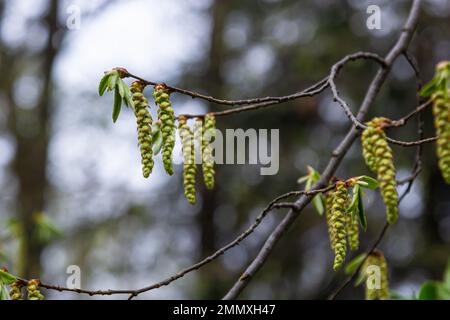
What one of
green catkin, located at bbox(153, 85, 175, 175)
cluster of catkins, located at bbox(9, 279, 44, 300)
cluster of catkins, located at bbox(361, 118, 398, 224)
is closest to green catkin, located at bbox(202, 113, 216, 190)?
green catkin, located at bbox(153, 85, 175, 175)

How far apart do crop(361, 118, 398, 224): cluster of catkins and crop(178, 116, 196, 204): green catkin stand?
56cm

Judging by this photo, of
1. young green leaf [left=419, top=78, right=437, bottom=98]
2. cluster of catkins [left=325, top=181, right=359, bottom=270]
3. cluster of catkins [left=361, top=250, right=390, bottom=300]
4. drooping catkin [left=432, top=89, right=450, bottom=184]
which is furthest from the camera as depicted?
cluster of catkins [left=361, top=250, right=390, bottom=300]

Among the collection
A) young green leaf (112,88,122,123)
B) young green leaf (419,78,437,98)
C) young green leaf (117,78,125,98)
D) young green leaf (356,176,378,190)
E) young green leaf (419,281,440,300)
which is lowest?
young green leaf (419,281,440,300)

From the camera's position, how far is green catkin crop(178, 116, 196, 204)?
6.37 feet

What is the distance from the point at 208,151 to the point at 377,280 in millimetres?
1090

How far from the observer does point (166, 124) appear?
6.24 feet

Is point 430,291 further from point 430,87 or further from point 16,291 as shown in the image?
point 16,291

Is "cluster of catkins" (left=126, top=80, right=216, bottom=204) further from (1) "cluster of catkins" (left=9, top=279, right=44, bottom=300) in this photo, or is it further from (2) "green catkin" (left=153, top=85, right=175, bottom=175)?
(1) "cluster of catkins" (left=9, top=279, right=44, bottom=300)

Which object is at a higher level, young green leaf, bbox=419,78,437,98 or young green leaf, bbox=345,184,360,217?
young green leaf, bbox=419,78,437,98

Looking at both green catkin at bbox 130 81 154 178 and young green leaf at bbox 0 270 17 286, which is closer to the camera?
green catkin at bbox 130 81 154 178

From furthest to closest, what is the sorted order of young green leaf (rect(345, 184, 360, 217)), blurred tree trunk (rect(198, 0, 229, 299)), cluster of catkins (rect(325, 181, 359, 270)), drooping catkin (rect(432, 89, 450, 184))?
blurred tree trunk (rect(198, 0, 229, 299)), young green leaf (rect(345, 184, 360, 217)), cluster of catkins (rect(325, 181, 359, 270)), drooping catkin (rect(432, 89, 450, 184))

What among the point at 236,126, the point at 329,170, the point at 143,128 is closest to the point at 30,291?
the point at 143,128
